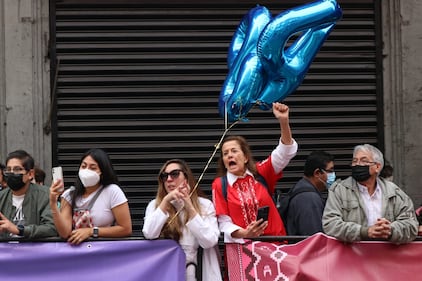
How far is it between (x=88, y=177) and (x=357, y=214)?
2.25 metres

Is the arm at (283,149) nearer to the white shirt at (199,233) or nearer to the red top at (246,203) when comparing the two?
the red top at (246,203)

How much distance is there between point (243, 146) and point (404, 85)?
13.1ft

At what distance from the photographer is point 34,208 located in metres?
9.04

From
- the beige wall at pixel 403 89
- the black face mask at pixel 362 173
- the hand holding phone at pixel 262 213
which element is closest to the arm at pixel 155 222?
the hand holding phone at pixel 262 213

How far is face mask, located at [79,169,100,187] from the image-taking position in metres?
8.91

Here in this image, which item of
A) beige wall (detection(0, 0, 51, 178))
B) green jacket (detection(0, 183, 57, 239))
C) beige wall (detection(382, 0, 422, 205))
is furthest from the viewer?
beige wall (detection(382, 0, 422, 205))

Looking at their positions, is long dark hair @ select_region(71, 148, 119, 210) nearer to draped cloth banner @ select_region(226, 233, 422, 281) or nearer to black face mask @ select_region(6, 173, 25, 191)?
black face mask @ select_region(6, 173, 25, 191)

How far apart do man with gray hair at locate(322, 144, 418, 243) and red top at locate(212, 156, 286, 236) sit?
505mm

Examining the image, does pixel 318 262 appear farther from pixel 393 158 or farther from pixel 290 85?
pixel 393 158

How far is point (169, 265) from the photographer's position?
8.80 m

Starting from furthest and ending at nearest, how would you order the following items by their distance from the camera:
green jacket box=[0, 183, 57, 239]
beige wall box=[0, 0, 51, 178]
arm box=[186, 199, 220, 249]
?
beige wall box=[0, 0, 51, 178]
green jacket box=[0, 183, 57, 239]
arm box=[186, 199, 220, 249]

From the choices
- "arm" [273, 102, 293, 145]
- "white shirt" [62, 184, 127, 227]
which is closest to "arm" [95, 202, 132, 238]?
"white shirt" [62, 184, 127, 227]

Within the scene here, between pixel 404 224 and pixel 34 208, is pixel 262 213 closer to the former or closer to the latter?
pixel 404 224

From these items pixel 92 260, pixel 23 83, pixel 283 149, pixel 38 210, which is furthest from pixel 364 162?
pixel 23 83
